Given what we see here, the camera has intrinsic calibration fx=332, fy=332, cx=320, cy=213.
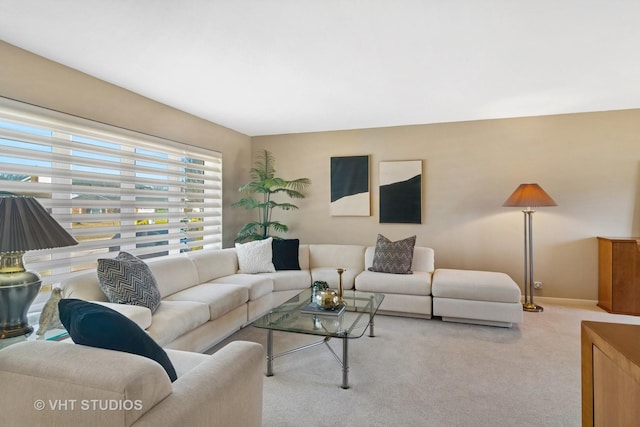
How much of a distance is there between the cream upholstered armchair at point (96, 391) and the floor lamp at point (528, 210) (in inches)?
149

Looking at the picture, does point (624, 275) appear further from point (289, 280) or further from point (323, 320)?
point (289, 280)

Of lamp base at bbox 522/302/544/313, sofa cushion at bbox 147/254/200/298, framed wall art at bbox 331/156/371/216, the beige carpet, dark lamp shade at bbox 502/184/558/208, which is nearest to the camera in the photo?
the beige carpet

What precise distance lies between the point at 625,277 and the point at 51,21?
561 centimetres

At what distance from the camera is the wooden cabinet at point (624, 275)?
364 cm

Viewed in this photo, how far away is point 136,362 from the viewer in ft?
3.48

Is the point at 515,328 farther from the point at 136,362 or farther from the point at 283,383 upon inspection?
the point at 136,362

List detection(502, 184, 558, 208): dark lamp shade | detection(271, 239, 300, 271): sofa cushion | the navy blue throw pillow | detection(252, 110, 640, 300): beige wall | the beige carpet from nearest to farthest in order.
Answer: the navy blue throw pillow, the beige carpet, detection(502, 184, 558, 208): dark lamp shade, detection(252, 110, 640, 300): beige wall, detection(271, 239, 300, 271): sofa cushion

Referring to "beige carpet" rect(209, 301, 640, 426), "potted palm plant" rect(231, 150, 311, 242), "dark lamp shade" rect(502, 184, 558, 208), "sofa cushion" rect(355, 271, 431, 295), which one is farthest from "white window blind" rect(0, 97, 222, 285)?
"dark lamp shade" rect(502, 184, 558, 208)

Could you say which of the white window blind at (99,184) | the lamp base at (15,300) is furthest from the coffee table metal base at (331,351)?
the white window blind at (99,184)

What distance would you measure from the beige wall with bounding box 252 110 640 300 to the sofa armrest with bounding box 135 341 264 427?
11.7 ft

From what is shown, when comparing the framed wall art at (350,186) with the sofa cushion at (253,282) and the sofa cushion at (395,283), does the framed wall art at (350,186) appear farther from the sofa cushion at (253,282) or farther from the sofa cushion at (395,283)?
the sofa cushion at (253,282)

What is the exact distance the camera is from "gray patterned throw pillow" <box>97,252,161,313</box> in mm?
2305

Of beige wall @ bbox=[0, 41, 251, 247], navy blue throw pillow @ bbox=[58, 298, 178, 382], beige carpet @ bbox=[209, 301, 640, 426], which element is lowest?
beige carpet @ bbox=[209, 301, 640, 426]

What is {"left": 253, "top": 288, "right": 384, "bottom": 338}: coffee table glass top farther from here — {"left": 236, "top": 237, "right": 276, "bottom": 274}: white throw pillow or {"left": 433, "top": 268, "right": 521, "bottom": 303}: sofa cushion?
{"left": 236, "top": 237, "right": 276, "bottom": 274}: white throw pillow
